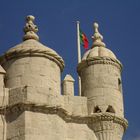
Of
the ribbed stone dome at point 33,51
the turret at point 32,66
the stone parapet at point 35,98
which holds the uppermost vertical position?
the ribbed stone dome at point 33,51

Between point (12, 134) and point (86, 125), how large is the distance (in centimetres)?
355

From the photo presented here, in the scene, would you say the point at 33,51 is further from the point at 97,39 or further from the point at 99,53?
the point at 97,39

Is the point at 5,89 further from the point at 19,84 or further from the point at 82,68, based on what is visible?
the point at 82,68

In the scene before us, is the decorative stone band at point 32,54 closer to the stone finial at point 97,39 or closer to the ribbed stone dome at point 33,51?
the ribbed stone dome at point 33,51

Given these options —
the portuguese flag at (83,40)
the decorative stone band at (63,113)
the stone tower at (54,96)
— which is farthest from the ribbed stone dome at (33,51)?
the portuguese flag at (83,40)

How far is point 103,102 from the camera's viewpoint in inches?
1069

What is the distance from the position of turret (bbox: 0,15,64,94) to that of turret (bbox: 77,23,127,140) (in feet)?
4.32

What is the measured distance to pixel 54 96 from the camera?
1028 inches

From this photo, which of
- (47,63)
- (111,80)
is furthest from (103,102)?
(47,63)

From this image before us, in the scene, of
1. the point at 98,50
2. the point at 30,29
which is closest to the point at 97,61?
the point at 98,50

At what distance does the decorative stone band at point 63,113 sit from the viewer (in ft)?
83.5

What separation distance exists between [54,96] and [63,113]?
830 millimetres

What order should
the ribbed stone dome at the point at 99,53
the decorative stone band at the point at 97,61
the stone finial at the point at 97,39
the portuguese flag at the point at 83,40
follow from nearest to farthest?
the decorative stone band at the point at 97,61, the ribbed stone dome at the point at 99,53, the stone finial at the point at 97,39, the portuguese flag at the point at 83,40

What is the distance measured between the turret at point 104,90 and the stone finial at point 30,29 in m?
2.57
